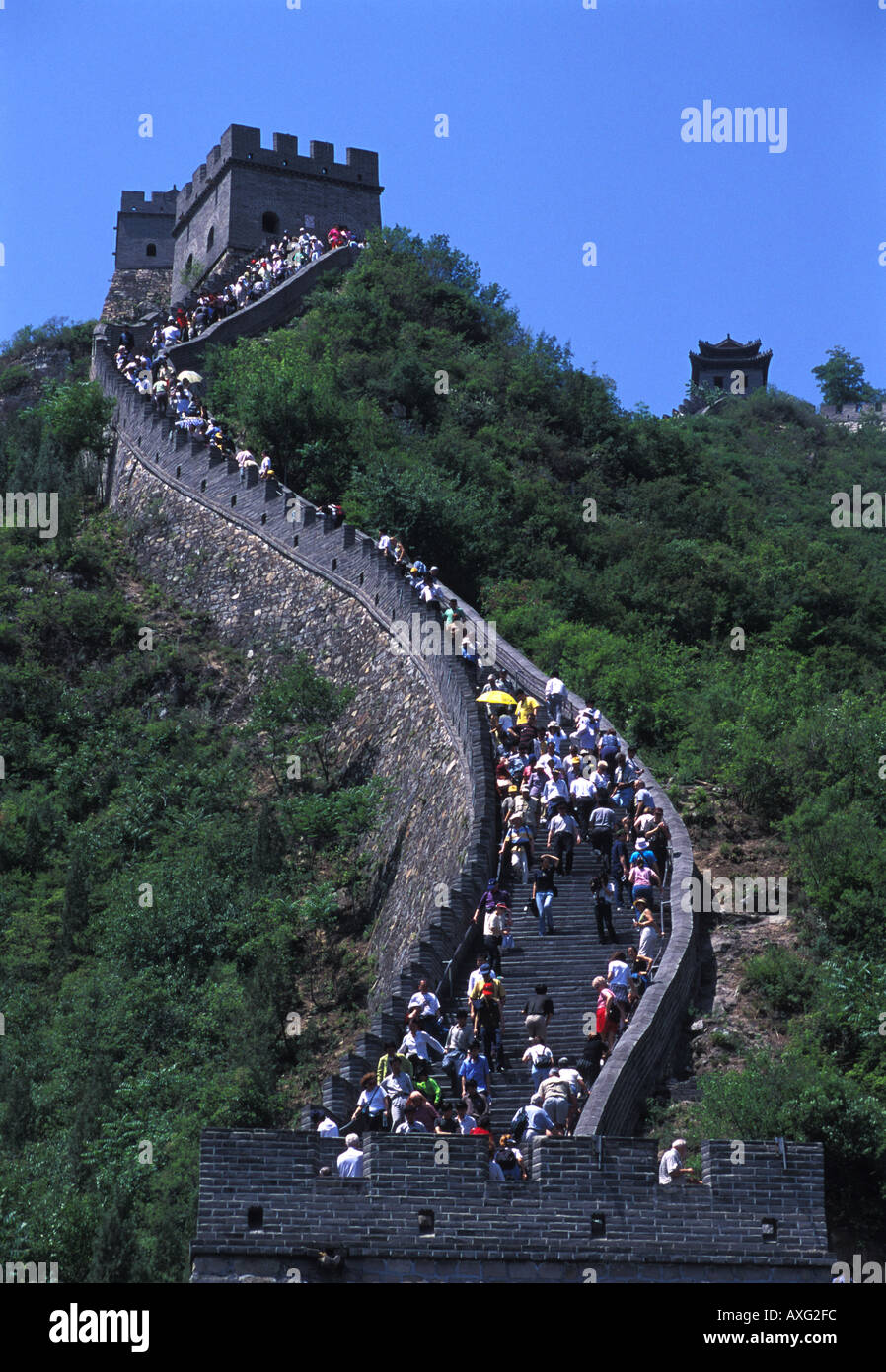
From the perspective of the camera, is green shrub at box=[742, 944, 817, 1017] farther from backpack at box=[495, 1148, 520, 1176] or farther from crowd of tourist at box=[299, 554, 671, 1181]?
backpack at box=[495, 1148, 520, 1176]

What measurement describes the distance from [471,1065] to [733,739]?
13.1 meters

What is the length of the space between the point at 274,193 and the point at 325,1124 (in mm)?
52882

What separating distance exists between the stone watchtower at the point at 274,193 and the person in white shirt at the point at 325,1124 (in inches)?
1990

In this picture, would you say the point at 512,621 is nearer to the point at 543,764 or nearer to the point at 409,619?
the point at 409,619

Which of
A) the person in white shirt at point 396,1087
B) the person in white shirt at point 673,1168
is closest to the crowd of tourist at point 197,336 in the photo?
the person in white shirt at point 396,1087

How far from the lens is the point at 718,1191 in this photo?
52.4 ft

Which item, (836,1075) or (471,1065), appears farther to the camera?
(836,1075)

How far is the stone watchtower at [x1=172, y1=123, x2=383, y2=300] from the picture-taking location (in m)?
66.2

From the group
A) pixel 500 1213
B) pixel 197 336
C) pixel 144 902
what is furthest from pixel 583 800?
pixel 197 336

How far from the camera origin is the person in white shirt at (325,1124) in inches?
690

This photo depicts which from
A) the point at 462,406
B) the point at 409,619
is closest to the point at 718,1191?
the point at 409,619

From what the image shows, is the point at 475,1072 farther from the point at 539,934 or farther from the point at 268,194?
the point at 268,194

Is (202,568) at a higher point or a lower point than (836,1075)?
higher
